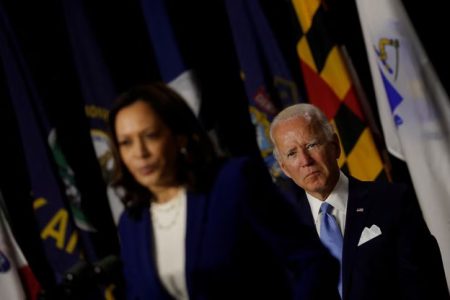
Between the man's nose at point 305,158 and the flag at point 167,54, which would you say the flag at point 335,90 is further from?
the man's nose at point 305,158

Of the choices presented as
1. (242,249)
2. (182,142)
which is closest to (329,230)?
(242,249)

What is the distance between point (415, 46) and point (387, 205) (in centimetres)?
106

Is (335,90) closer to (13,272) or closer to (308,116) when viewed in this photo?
(308,116)

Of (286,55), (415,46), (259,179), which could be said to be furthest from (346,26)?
(259,179)

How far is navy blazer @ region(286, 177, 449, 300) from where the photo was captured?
108 cm

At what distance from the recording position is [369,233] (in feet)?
3.59

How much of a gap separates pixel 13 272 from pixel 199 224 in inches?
70.0

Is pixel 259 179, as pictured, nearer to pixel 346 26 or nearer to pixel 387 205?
pixel 387 205

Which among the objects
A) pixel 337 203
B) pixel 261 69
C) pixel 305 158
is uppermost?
pixel 261 69

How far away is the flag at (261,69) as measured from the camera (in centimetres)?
234

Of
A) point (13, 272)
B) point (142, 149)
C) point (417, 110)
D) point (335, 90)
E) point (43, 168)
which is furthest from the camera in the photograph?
point (43, 168)

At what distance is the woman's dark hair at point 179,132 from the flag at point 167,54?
1568 millimetres

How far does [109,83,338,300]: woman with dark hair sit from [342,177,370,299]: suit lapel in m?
0.19

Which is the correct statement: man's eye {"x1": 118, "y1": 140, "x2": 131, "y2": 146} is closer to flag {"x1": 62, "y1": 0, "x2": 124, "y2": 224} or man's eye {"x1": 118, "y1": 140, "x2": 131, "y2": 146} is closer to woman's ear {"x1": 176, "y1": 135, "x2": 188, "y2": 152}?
woman's ear {"x1": 176, "y1": 135, "x2": 188, "y2": 152}
